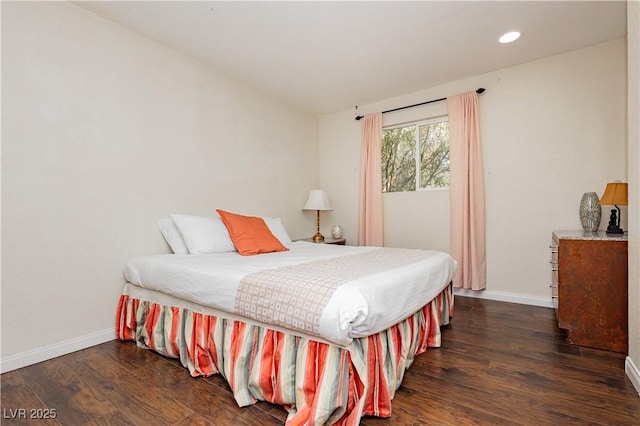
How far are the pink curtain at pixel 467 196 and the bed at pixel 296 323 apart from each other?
123 centimetres

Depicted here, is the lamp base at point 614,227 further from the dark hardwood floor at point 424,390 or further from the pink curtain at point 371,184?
the pink curtain at point 371,184

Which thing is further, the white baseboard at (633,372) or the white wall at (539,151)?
the white wall at (539,151)

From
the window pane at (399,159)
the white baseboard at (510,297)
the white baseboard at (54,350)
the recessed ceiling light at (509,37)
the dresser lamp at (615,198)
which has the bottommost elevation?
the white baseboard at (510,297)

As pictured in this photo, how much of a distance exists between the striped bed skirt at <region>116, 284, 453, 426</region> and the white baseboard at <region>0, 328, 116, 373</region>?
50 cm

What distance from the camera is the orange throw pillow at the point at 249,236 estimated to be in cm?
263

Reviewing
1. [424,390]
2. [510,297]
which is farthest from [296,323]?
[510,297]

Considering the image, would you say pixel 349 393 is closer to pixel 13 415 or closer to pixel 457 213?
pixel 13 415

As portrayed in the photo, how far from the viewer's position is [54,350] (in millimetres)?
2064

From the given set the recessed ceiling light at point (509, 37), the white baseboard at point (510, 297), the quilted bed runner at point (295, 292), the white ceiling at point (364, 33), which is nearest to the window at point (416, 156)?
the white ceiling at point (364, 33)

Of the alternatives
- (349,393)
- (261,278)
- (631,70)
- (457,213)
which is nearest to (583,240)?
(631,70)

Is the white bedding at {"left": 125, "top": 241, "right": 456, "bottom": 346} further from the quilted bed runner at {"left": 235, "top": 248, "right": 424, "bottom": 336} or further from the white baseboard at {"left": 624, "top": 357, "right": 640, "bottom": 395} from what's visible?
the white baseboard at {"left": 624, "top": 357, "right": 640, "bottom": 395}

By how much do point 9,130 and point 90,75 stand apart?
2.19 feet

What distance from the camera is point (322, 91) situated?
3809mm

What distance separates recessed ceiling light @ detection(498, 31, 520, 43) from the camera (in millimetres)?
2627
